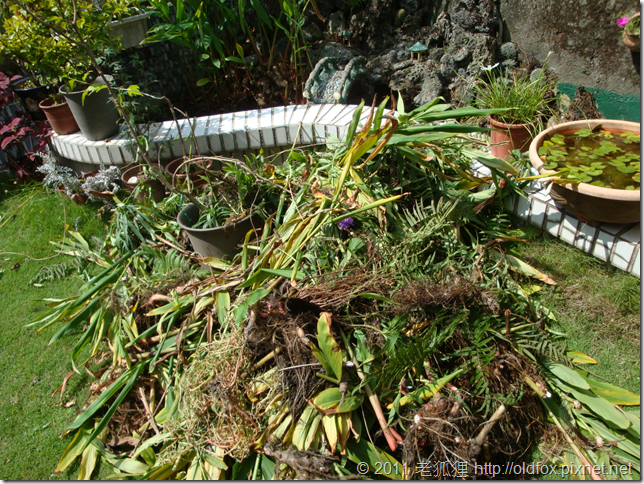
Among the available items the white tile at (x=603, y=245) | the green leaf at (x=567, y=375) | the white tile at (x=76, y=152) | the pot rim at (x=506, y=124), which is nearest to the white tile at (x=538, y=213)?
the white tile at (x=603, y=245)

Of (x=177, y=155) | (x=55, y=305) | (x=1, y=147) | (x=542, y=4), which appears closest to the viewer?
(x=55, y=305)

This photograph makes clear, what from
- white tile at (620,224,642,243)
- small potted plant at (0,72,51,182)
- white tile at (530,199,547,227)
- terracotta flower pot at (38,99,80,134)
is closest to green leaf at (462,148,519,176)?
white tile at (530,199,547,227)

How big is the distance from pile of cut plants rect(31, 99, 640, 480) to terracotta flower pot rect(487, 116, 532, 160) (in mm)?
543

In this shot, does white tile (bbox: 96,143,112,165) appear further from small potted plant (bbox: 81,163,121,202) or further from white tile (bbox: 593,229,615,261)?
white tile (bbox: 593,229,615,261)

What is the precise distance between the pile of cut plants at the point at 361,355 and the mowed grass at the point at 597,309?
0.09m

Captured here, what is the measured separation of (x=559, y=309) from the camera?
2.19 metres

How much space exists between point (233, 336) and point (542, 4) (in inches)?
131

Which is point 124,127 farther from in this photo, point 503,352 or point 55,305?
point 503,352

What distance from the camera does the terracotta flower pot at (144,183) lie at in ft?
10.6

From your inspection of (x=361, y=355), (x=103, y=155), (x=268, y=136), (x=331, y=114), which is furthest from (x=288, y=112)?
(x=361, y=355)

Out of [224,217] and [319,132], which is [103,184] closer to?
[224,217]

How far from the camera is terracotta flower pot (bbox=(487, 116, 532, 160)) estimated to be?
9.21 feet

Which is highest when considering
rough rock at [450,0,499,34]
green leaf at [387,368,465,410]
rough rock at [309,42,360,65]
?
rough rock at [450,0,499,34]

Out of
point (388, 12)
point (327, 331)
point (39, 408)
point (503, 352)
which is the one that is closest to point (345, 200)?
point (327, 331)
